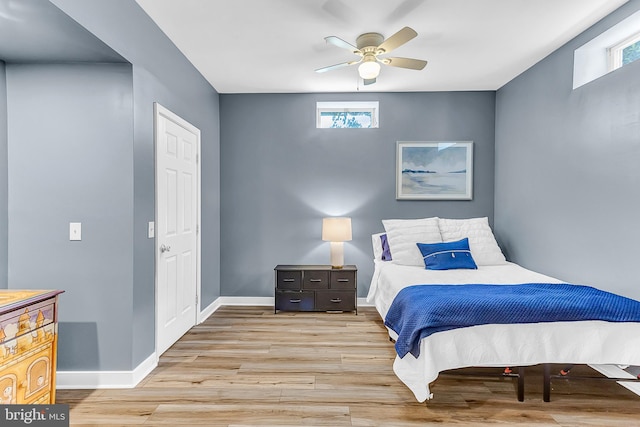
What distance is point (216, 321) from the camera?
4.05 m

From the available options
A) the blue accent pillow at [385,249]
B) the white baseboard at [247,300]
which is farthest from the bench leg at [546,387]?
the white baseboard at [247,300]

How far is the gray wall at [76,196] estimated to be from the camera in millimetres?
2502

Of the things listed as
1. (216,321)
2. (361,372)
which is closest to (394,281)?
(361,372)

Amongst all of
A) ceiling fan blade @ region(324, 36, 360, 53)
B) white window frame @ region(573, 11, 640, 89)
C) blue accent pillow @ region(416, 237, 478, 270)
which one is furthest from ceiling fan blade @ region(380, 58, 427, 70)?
blue accent pillow @ region(416, 237, 478, 270)

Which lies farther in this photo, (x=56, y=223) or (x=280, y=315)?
(x=280, y=315)

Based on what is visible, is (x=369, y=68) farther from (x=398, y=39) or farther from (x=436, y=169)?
(x=436, y=169)

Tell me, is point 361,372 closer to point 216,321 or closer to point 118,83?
point 216,321

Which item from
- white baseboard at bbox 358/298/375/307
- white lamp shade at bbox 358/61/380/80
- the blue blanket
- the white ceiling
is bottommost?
white baseboard at bbox 358/298/375/307

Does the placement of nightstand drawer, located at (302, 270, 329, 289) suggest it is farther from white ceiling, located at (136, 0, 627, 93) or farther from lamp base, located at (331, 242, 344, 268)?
white ceiling, located at (136, 0, 627, 93)

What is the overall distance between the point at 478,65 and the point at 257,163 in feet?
8.87

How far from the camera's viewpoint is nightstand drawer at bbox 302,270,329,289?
430cm

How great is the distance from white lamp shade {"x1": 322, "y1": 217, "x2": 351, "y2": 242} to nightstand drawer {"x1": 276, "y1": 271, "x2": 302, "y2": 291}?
54cm

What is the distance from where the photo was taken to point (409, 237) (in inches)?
158

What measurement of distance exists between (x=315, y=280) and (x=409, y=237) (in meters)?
1.16
